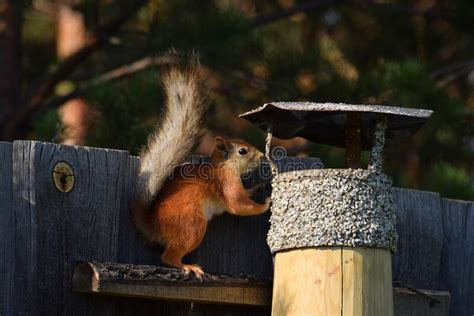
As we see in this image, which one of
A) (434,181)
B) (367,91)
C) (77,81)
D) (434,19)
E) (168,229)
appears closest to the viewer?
(168,229)

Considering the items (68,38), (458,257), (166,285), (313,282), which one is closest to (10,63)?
(68,38)

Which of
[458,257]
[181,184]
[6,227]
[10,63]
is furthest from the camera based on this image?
[10,63]

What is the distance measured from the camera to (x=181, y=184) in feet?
11.8

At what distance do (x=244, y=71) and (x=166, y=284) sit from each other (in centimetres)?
359

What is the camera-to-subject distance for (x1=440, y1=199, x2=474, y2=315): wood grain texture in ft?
14.0

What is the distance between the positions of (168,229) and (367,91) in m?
2.58

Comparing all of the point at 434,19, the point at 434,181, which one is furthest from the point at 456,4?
the point at 434,181

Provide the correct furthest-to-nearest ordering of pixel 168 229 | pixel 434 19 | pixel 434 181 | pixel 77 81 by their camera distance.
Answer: pixel 434 19, pixel 77 81, pixel 434 181, pixel 168 229

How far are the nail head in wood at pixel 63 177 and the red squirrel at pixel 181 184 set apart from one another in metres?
0.25

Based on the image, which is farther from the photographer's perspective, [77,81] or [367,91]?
[77,81]

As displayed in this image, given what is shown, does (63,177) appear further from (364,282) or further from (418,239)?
(418,239)

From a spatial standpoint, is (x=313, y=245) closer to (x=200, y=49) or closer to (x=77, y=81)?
(x=200, y=49)

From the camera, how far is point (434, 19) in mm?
7598

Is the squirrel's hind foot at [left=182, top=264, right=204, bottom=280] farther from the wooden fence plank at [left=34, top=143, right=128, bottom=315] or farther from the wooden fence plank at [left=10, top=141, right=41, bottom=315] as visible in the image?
the wooden fence plank at [left=10, top=141, right=41, bottom=315]
